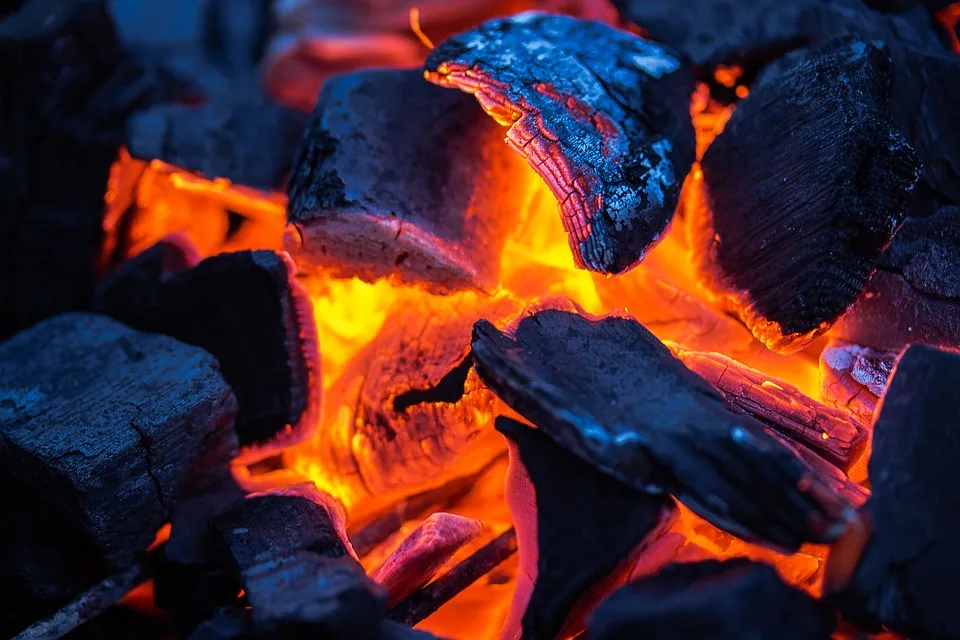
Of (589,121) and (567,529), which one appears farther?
(589,121)

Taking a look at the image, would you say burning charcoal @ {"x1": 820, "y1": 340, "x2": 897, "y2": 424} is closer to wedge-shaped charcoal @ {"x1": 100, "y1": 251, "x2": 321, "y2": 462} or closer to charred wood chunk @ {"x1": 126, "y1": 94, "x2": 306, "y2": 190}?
wedge-shaped charcoal @ {"x1": 100, "y1": 251, "x2": 321, "y2": 462}

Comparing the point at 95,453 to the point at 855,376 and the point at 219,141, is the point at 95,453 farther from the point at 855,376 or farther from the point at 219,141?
the point at 855,376

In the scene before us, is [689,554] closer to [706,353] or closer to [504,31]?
[706,353]

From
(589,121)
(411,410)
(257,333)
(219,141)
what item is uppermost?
(589,121)

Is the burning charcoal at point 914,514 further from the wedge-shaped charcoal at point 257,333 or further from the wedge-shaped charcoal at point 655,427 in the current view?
the wedge-shaped charcoal at point 257,333

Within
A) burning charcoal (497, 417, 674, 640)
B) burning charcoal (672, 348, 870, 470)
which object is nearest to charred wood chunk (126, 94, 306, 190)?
burning charcoal (497, 417, 674, 640)

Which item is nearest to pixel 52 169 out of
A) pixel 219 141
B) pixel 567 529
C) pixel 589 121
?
pixel 219 141
